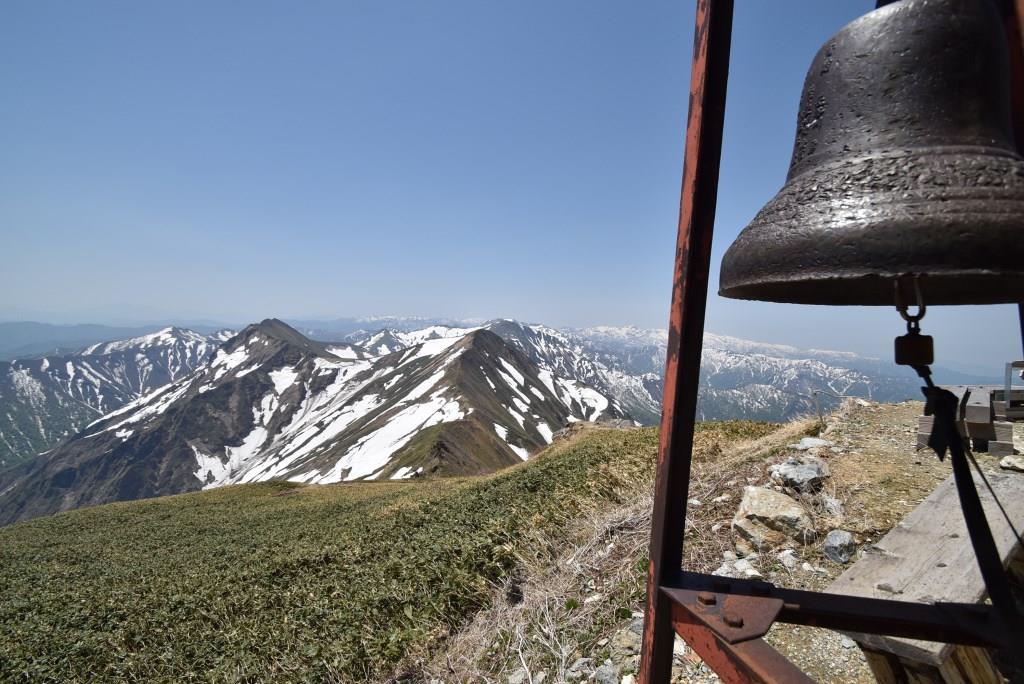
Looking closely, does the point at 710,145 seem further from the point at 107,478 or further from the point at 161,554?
the point at 107,478

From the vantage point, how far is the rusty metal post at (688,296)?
1.53 metres

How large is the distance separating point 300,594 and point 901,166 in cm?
1024

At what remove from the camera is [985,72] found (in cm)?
164

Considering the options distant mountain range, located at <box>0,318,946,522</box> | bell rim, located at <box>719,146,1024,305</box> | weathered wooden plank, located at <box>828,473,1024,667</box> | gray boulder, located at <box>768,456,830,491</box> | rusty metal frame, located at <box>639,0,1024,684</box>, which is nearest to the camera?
bell rim, located at <box>719,146,1024,305</box>

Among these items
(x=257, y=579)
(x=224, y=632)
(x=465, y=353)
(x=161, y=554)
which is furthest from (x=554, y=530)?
(x=465, y=353)

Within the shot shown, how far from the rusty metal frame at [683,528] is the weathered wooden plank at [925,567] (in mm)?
637

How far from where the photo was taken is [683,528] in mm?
1556

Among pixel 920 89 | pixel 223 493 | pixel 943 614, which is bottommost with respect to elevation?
pixel 223 493

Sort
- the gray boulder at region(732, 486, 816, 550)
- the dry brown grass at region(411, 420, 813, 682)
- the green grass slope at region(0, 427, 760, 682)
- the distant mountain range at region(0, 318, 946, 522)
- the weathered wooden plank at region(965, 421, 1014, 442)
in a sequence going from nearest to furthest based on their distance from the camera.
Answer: the dry brown grass at region(411, 420, 813, 682)
the gray boulder at region(732, 486, 816, 550)
the weathered wooden plank at region(965, 421, 1014, 442)
the green grass slope at region(0, 427, 760, 682)
the distant mountain range at region(0, 318, 946, 522)

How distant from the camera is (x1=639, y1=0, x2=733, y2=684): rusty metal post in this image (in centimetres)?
153

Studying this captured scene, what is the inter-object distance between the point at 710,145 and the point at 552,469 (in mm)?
12752

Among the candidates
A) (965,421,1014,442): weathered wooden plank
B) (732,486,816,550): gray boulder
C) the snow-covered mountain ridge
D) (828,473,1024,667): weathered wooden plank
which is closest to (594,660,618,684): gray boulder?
(828,473,1024,667): weathered wooden plank

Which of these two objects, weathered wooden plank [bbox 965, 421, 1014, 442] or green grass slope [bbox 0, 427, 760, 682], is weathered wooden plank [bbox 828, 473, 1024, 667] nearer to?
weathered wooden plank [bbox 965, 421, 1014, 442]

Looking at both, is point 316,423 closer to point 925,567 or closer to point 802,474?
point 802,474
